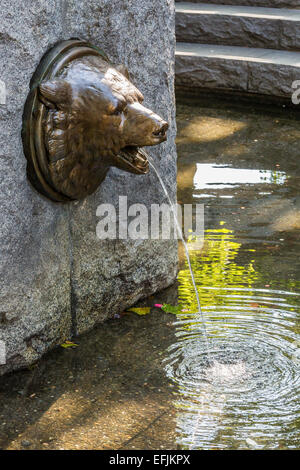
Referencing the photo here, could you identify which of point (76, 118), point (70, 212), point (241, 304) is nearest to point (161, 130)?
point (76, 118)

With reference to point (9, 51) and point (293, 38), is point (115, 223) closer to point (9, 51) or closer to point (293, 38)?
point (9, 51)

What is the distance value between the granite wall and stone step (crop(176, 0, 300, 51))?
403cm

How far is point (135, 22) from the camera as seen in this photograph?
12.1ft

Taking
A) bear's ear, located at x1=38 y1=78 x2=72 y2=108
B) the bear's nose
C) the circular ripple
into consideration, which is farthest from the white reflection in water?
bear's ear, located at x1=38 y1=78 x2=72 y2=108

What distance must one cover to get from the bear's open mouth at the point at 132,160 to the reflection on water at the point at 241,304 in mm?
904

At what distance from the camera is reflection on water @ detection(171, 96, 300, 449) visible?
10.4 feet

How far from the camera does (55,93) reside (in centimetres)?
318

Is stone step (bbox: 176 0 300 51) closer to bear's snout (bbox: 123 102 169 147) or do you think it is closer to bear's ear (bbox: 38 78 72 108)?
bear's snout (bbox: 123 102 169 147)

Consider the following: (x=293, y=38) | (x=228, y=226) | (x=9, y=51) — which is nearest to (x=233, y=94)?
(x=293, y=38)

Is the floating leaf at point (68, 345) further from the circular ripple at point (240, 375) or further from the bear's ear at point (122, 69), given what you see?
the bear's ear at point (122, 69)

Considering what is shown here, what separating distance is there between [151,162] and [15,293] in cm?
109

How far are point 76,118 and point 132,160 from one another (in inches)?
13.2

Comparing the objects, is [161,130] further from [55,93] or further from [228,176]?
[228,176]

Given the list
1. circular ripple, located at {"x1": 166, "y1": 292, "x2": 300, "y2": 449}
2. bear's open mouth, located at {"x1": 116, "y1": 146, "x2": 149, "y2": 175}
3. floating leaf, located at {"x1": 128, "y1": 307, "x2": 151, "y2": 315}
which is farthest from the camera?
floating leaf, located at {"x1": 128, "y1": 307, "x2": 151, "y2": 315}
